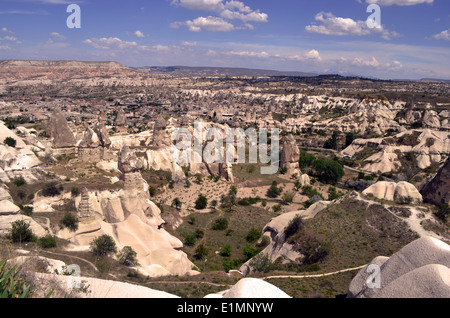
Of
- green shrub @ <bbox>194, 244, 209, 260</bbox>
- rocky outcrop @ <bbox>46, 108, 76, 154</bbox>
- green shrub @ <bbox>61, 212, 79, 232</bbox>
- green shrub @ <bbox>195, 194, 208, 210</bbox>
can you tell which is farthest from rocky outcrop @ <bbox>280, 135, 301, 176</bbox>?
green shrub @ <bbox>61, 212, 79, 232</bbox>

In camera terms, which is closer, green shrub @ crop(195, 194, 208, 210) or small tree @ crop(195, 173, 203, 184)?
green shrub @ crop(195, 194, 208, 210)

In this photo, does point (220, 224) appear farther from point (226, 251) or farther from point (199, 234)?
point (226, 251)

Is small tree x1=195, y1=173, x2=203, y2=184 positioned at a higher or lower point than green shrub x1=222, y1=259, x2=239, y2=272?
higher

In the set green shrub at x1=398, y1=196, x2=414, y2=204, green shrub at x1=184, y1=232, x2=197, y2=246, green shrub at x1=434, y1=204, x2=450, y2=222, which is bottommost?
green shrub at x1=184, y1=232, x2=197, y2=246

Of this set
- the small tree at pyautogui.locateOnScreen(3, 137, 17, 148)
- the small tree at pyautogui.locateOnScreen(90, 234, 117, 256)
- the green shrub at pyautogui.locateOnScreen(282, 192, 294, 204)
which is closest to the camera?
the small tree at pyautogui.locateOnScreen(90, 234, 117, 256)

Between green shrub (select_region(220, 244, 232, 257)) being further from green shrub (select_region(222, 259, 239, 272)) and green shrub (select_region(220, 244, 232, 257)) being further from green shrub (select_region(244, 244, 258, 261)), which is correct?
green shrub (select_region(222, 259, 239, 272))
